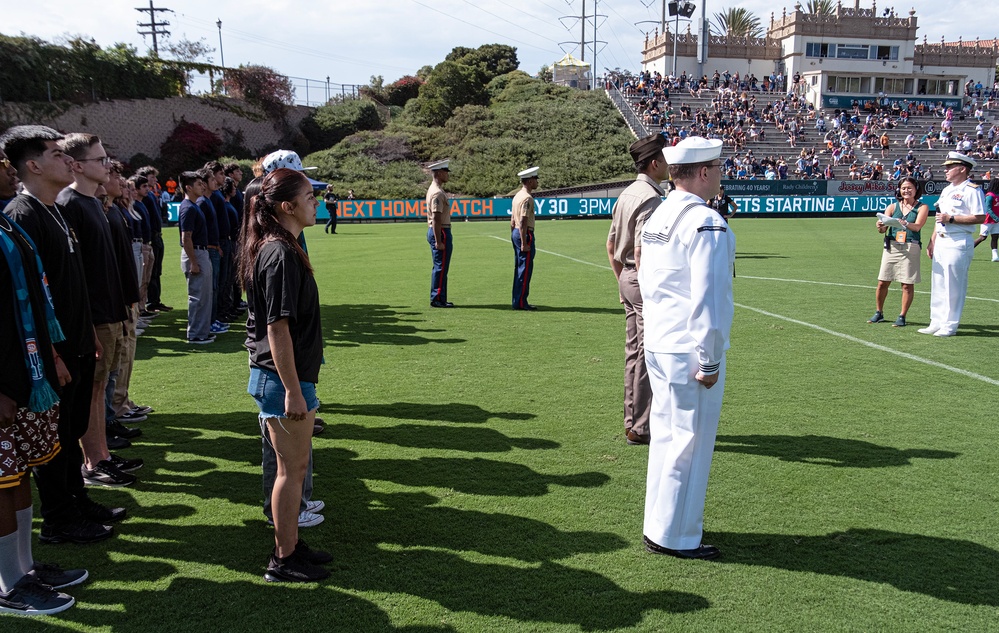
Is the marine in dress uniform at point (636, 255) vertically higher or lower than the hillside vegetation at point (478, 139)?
lower

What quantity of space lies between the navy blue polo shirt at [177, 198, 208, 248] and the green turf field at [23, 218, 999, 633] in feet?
4.39

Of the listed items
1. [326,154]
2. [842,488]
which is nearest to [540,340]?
[842,488]

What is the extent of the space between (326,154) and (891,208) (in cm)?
4355

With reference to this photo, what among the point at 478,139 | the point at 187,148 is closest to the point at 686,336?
the point at 187,148

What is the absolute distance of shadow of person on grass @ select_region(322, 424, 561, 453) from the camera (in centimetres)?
554

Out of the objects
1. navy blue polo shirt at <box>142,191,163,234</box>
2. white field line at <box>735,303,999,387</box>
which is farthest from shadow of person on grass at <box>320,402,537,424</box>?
navy blue polo shirt at <box>142,191,163,234</box>

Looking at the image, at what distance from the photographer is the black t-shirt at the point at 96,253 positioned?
4.74 m

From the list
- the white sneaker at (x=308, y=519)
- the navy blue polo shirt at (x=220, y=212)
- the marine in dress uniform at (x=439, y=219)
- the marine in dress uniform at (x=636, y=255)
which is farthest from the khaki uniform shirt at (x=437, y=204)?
the white sneaker at (x=308, y=519)

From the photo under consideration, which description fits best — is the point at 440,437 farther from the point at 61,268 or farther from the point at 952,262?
the point at 952,262

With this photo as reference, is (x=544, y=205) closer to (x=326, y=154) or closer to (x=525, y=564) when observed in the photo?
(x=326, y=154)

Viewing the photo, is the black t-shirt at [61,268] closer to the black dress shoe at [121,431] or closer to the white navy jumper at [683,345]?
the black dress shoe at [121,431]

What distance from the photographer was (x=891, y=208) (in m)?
9.78

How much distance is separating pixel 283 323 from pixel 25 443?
4.48ft

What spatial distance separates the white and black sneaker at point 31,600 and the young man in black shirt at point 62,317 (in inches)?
25.1
